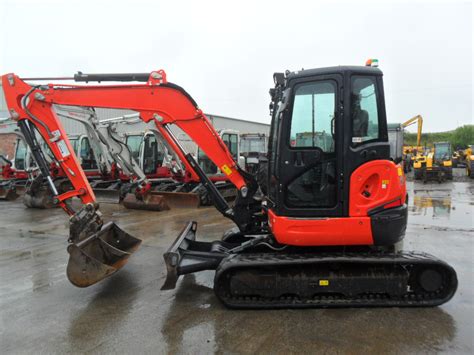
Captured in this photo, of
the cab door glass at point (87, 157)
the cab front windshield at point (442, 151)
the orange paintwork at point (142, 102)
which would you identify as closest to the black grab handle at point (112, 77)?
the orange paintwork at point (142, 102)

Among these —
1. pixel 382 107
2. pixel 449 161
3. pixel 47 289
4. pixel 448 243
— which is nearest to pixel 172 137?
pixel 47 289

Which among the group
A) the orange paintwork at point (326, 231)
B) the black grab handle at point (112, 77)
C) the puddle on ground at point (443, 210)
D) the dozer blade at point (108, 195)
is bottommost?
the puddle on ground at point (443, 210)

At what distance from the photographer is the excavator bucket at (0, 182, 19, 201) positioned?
1408 centimetres

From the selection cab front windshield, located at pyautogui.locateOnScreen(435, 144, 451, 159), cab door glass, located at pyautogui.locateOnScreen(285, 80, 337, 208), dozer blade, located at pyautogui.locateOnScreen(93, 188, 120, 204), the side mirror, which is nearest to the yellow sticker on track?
cab door glass, located at pyautogui.locateOnScreen(285, 80, 337, 208)

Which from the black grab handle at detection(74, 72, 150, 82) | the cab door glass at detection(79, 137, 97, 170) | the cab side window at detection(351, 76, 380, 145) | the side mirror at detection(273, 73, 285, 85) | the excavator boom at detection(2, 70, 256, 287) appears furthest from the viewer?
the cab door glass at detection(79, 137, 97, 170)

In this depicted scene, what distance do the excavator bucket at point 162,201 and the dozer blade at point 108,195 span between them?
3.26 feet

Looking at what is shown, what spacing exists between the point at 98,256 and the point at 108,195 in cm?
838

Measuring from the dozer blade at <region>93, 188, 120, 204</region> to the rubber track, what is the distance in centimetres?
921

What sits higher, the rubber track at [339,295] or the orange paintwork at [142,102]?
the orange paintwork at [142,102]

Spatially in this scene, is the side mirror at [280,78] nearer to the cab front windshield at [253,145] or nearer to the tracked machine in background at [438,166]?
the cab front windshield at [253,145]

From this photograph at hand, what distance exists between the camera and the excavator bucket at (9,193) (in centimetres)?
1408

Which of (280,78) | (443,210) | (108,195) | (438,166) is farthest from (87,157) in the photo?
(438,166)

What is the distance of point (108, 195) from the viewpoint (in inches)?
488

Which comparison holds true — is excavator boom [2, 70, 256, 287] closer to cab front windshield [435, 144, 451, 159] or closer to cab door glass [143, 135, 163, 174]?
cab door glass [143, 135, 163, 174]
